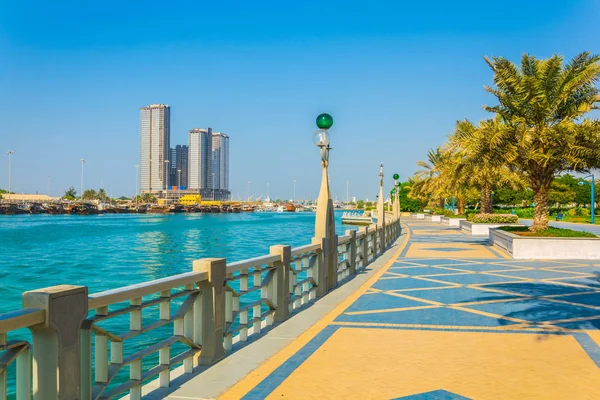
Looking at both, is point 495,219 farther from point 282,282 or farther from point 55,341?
point 55,341

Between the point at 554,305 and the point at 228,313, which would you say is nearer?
the point at 228,313

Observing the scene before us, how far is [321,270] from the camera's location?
1089 centimetres

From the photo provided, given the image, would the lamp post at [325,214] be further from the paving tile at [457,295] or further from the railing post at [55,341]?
the railing post at [55,341]

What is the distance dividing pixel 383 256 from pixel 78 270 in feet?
60.7

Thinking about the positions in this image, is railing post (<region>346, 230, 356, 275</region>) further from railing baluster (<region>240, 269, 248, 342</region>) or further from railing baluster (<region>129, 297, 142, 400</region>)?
railing baluster (<region>129, 297, 142, 400</region>)

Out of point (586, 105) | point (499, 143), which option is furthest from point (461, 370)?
point (586, 105)

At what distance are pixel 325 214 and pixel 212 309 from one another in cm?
564

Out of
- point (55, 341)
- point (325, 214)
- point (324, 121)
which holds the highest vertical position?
point (324, 121)

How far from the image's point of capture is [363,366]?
609cm

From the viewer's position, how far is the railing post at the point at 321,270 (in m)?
10.8

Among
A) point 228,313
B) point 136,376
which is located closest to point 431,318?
point 228,313

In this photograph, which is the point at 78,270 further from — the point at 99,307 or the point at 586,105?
the point at 99,307

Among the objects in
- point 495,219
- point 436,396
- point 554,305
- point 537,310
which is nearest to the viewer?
point 436,396

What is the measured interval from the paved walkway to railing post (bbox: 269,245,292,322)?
630mm
